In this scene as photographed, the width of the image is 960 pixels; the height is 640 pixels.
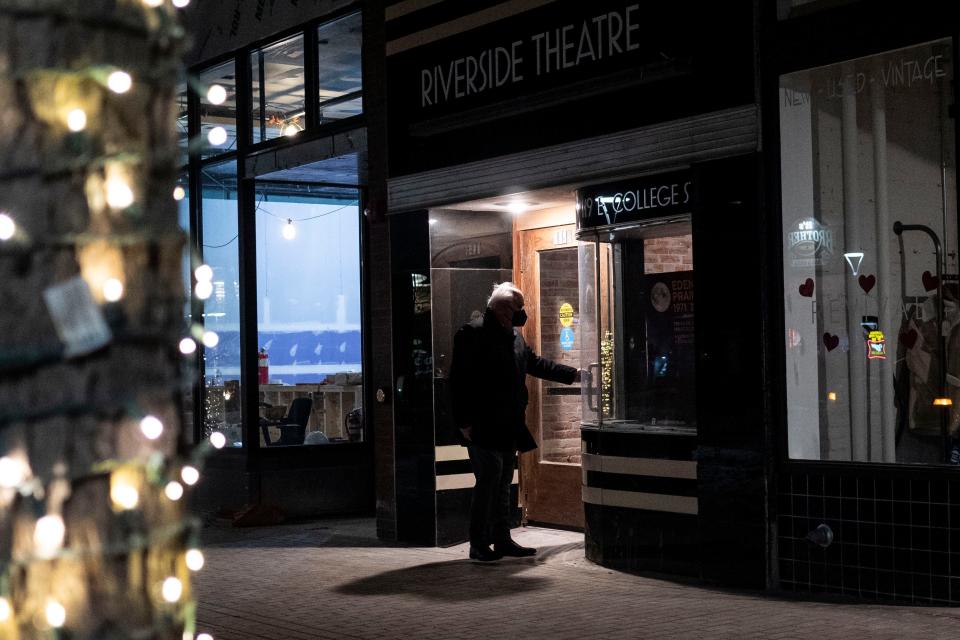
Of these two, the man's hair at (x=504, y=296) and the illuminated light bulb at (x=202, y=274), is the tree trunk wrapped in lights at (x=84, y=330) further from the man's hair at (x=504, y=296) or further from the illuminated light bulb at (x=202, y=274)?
the man's hair at (x=504, y=296)

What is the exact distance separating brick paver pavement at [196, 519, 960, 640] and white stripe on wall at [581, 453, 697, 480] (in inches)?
28.2

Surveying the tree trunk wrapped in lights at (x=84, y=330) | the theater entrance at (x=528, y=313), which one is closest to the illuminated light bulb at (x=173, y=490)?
the tree trunk wrapped in lights at (x=84, y=330)

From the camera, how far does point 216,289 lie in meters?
14.4

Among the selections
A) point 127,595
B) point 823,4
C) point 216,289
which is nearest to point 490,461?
point 823,4

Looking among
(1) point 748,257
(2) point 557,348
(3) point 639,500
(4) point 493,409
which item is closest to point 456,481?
(4) point 493,409

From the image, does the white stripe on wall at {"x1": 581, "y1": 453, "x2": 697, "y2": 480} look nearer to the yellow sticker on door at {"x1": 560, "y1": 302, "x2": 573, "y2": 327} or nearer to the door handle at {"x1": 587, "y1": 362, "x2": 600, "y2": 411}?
the door handle at {"x1": 587, "y1": 362, "x2": 600, "y2": 411}

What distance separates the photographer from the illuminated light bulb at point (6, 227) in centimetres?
231

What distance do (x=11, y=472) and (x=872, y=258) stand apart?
6785 millimetres

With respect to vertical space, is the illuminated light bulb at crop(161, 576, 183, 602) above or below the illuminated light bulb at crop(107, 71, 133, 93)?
below

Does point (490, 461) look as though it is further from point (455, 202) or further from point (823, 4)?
point (823, 4)

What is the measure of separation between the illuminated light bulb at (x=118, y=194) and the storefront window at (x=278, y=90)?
35.7 feet

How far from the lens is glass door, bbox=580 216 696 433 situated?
9.34m

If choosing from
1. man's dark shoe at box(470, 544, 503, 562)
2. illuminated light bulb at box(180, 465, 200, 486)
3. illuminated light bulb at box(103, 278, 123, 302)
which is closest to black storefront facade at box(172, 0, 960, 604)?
man's dark shoe at box(470, 544, 503, 562)

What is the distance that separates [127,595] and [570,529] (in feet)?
30.3
